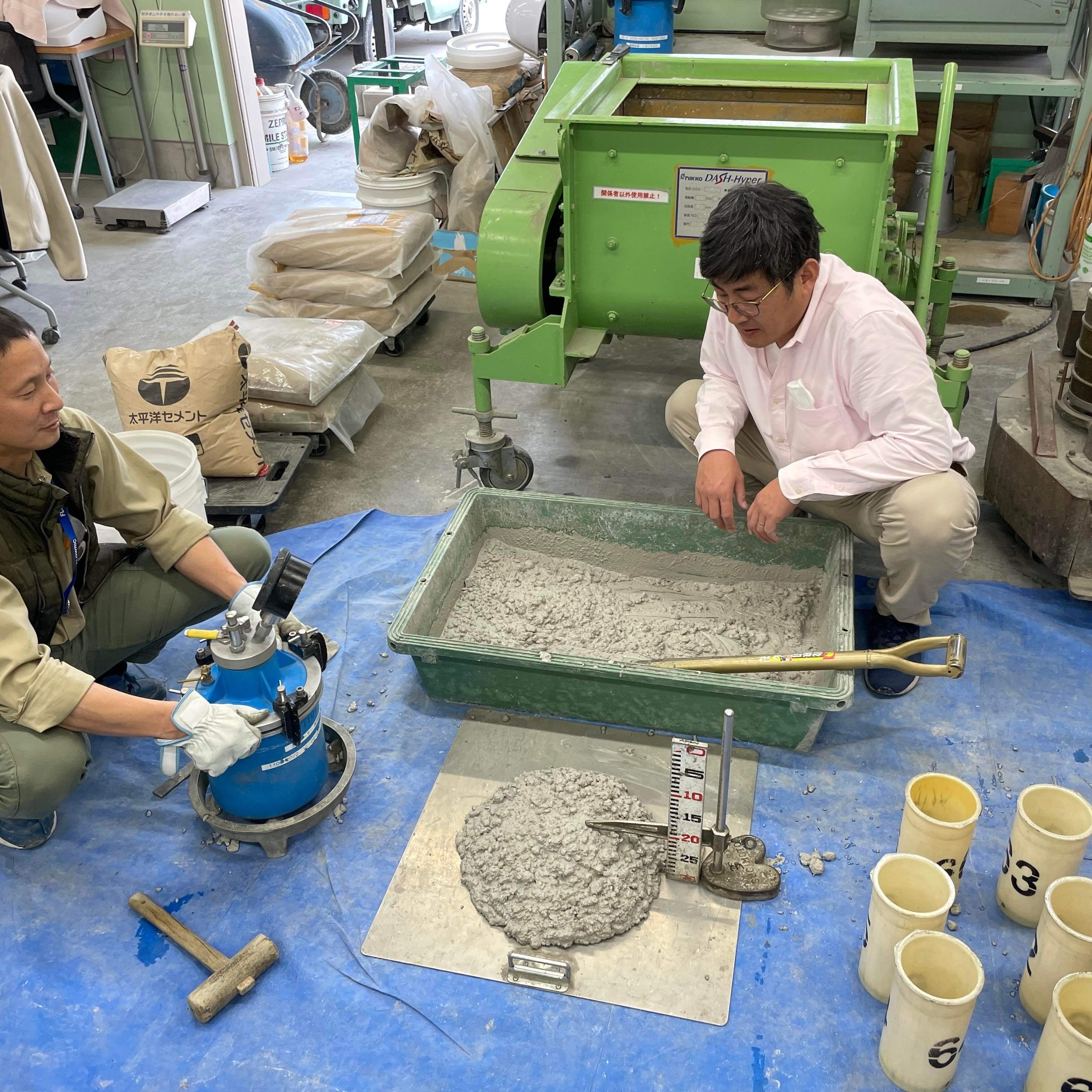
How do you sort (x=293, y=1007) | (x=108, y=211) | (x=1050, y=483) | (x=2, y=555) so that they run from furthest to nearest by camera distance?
(x=108, y=211) < (x=1050, y=483) < (x=2, y=555) < (x=293, y=1007)

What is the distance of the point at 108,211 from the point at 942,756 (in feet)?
14.7

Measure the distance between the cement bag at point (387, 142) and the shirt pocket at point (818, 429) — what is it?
8.51 ft

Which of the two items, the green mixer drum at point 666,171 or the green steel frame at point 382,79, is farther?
the green steel frame at point 382,79

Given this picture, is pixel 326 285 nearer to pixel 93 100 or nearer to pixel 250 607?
pixel 250 607

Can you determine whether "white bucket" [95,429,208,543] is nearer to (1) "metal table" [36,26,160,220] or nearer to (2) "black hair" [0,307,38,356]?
(2) "black hair" [0,307,38,356]

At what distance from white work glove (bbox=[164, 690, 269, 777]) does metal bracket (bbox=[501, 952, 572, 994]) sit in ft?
1.79

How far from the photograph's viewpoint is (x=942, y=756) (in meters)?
1.97

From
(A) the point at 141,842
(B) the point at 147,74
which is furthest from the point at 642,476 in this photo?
(B) the point at 147,74

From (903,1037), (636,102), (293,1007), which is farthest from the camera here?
(636,102)

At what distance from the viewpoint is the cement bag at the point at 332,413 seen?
294cm

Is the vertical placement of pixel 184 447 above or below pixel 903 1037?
above

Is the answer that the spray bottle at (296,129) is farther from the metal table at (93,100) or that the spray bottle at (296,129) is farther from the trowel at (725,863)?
the trowel at (725,863)

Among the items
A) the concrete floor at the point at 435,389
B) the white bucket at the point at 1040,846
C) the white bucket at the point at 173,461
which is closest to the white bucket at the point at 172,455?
the white bucket at the point at 173,461

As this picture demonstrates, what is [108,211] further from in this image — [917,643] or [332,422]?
[917,643]
